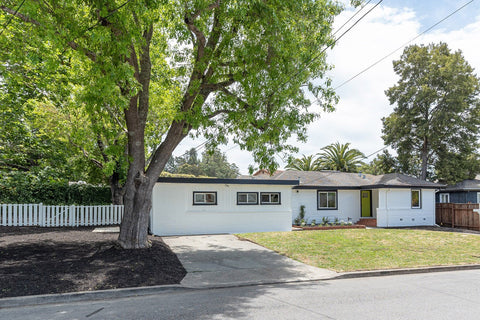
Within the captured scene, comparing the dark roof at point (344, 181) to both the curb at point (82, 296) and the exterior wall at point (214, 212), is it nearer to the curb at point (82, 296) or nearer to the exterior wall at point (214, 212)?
the exterior wall at point (214, 212)

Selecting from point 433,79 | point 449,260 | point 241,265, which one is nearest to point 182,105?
point 241,265

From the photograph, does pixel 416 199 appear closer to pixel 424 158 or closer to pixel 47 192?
pixel 424 158

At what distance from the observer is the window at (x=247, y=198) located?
633 inches

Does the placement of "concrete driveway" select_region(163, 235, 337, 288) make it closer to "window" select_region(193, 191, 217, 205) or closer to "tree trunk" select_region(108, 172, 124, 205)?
"window" select_region(193, 191, 217, 205)

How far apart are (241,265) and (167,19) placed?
729 cm

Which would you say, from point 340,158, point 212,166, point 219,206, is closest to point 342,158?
point 340,158

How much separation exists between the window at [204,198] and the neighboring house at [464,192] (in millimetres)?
21275

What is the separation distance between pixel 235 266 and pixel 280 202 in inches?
334

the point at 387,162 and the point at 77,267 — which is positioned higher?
the point at 387,162

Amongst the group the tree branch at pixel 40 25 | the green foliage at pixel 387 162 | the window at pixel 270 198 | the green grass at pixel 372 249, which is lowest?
the green grass at pixel 372 249

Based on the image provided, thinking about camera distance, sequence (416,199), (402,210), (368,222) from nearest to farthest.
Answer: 1. (402,210)
2. (368,222)
3. (416,199)

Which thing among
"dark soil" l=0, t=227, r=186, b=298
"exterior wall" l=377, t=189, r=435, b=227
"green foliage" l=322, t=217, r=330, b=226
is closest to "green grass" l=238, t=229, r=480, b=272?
"green foliage" l=322, t=217, r=330, b=226

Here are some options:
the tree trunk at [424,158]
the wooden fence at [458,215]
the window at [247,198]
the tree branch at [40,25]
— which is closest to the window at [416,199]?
the wooden fence at [458,215]

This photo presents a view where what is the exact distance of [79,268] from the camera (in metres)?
7.35
